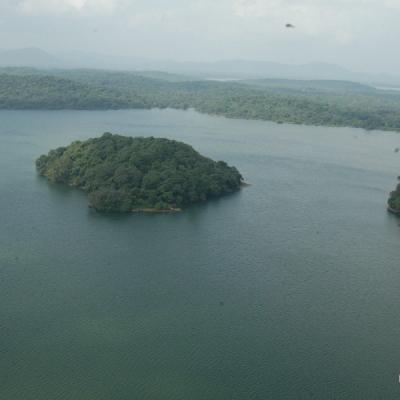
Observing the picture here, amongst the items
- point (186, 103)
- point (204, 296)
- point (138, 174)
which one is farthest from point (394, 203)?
point (186, 103)

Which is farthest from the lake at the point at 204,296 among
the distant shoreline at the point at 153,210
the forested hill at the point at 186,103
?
the forested hill at the point at 186,103

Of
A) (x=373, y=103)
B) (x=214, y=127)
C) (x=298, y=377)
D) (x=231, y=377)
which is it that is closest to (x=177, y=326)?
(x=231, y=377)

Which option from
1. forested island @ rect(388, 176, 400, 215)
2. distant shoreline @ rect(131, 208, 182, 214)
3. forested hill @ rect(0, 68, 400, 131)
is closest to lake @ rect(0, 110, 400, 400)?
forested island @ rect(388, 176, 400, 215)

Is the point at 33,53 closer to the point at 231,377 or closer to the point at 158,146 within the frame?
the point at 158,146

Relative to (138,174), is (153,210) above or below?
below

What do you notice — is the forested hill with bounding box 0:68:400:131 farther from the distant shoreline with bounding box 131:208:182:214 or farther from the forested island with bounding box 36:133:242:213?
the distant shoreline with bounding box 131:208:182:214

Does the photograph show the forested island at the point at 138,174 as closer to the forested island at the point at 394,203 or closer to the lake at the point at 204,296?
the lake at the point at 204,296

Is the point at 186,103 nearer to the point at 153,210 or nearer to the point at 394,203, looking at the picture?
the point at 394,203
